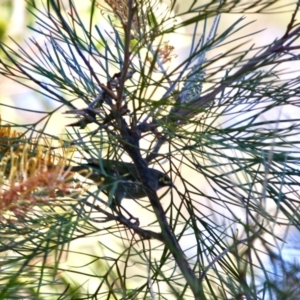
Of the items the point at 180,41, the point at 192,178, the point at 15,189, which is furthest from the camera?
the point at 192,178

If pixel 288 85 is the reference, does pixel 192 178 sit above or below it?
above

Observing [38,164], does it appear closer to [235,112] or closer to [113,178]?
[113,178]

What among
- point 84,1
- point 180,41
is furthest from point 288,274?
point 84,1

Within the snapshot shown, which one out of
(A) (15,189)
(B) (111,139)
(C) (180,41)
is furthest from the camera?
(C) (180,41)

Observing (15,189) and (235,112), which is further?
(235,112)

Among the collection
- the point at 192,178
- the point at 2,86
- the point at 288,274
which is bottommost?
the point at 288,274

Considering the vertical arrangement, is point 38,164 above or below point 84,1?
below

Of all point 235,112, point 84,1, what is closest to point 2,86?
point 84,1

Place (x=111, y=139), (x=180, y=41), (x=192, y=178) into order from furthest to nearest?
(x=192, y=178)
(x=180, y=41)
(x=111, y=139)

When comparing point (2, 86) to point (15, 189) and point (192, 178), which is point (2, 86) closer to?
point (192, 178)
